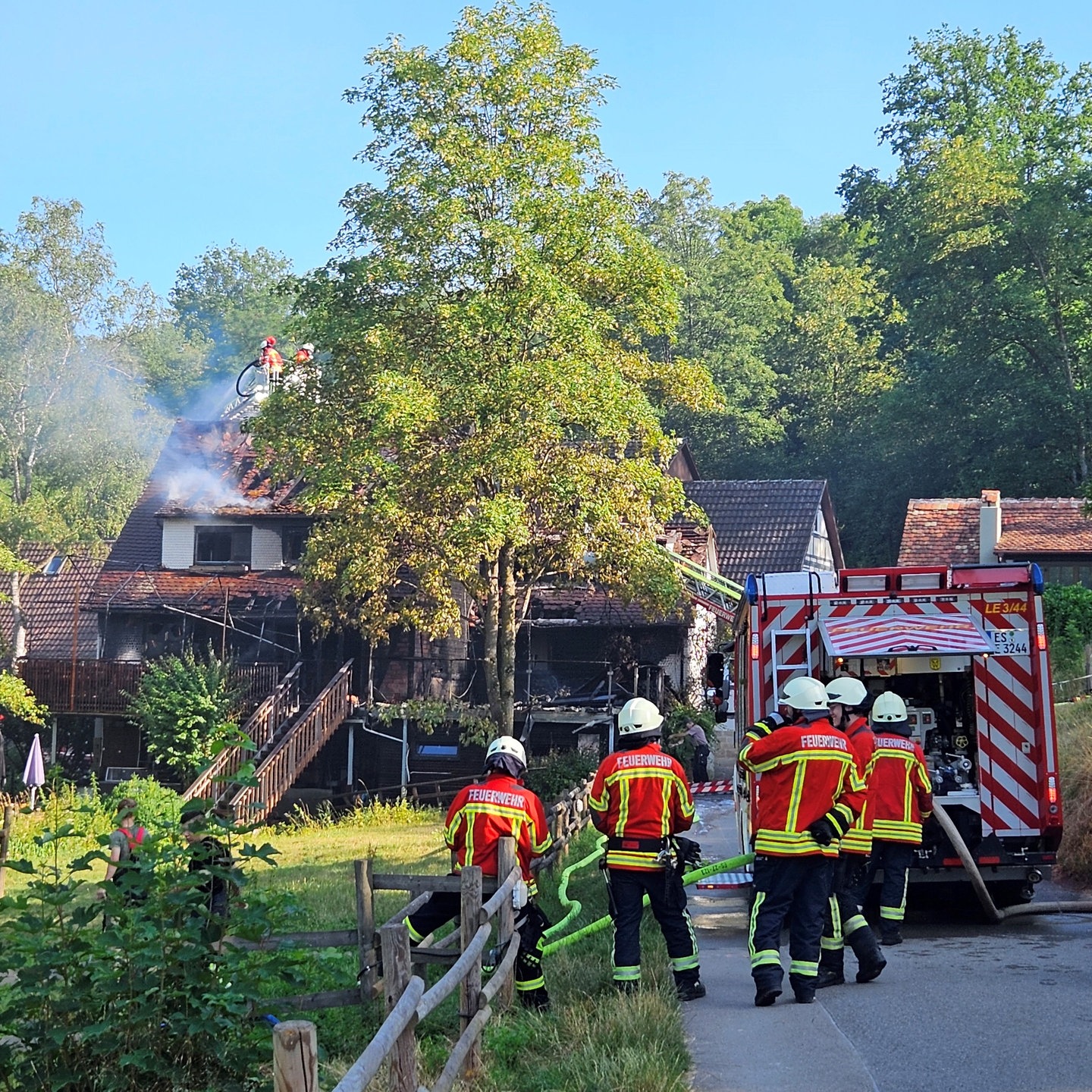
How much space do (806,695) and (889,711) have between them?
179cm

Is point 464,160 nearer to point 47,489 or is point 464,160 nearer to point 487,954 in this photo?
point 487,954

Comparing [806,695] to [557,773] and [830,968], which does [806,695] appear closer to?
[830,968]

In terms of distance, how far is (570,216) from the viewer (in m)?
26.0

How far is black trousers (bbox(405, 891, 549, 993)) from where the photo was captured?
29.0 ft

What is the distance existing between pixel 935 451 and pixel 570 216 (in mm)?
26404

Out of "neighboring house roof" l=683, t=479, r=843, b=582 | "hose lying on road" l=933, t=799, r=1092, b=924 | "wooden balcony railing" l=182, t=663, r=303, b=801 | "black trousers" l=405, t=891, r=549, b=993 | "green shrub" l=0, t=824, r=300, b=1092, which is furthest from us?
"neighboring house roof" l=683, t=479, r=843, b=582

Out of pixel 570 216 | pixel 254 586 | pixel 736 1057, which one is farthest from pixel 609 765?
pixel 254 586

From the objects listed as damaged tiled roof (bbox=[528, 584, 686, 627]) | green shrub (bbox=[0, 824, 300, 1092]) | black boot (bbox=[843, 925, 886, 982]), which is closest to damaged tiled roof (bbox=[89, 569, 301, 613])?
damaged tiled roof (bbox=[528, 584, 686, 627])

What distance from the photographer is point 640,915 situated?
8.99 m

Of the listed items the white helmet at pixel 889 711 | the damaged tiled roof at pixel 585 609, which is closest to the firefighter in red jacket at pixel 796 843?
the white helmet at pixel 889 711

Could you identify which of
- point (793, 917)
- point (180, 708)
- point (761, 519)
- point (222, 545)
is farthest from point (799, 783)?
point (761, 519)

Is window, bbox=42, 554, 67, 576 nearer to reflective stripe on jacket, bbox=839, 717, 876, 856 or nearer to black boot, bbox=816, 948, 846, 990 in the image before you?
reflective stripe on jacket, bbox=839, 717, 876, 856

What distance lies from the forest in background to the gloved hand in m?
31.6

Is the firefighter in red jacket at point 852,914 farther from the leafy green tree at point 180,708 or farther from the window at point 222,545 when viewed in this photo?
the window at point 222,545
